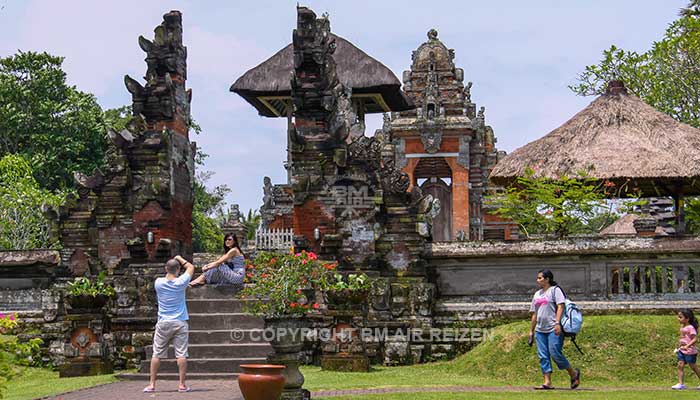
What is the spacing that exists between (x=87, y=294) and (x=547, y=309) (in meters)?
7.23

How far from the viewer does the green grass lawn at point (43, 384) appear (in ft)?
40.9

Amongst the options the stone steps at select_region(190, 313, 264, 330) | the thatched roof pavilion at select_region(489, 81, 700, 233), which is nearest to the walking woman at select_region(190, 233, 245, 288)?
the stone steps at select_region(190, 313, 264, 330)

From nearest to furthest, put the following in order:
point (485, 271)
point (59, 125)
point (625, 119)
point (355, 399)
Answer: point (355, 399), point (485, 271), point (625, 119), point (59, 125)

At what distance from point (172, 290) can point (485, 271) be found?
637 centimetres

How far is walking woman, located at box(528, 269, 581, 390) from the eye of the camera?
1216 centimetres

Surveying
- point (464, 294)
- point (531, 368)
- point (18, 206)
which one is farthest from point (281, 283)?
point (18, 206)

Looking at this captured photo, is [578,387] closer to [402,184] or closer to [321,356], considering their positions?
[321,356]

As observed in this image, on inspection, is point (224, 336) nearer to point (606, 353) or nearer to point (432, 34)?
point (606, 353)

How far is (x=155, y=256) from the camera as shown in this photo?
1680 cm

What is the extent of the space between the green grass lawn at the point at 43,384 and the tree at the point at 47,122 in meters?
26.7

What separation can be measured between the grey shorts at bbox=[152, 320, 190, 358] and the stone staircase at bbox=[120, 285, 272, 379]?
1541mm

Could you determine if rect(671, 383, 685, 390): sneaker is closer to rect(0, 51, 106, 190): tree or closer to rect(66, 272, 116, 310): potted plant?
rect(66, 272, 116, 310): potted plant

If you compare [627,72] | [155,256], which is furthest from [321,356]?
[627,72]

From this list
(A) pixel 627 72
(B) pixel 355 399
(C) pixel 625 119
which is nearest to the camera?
(B) pixel 355 399
